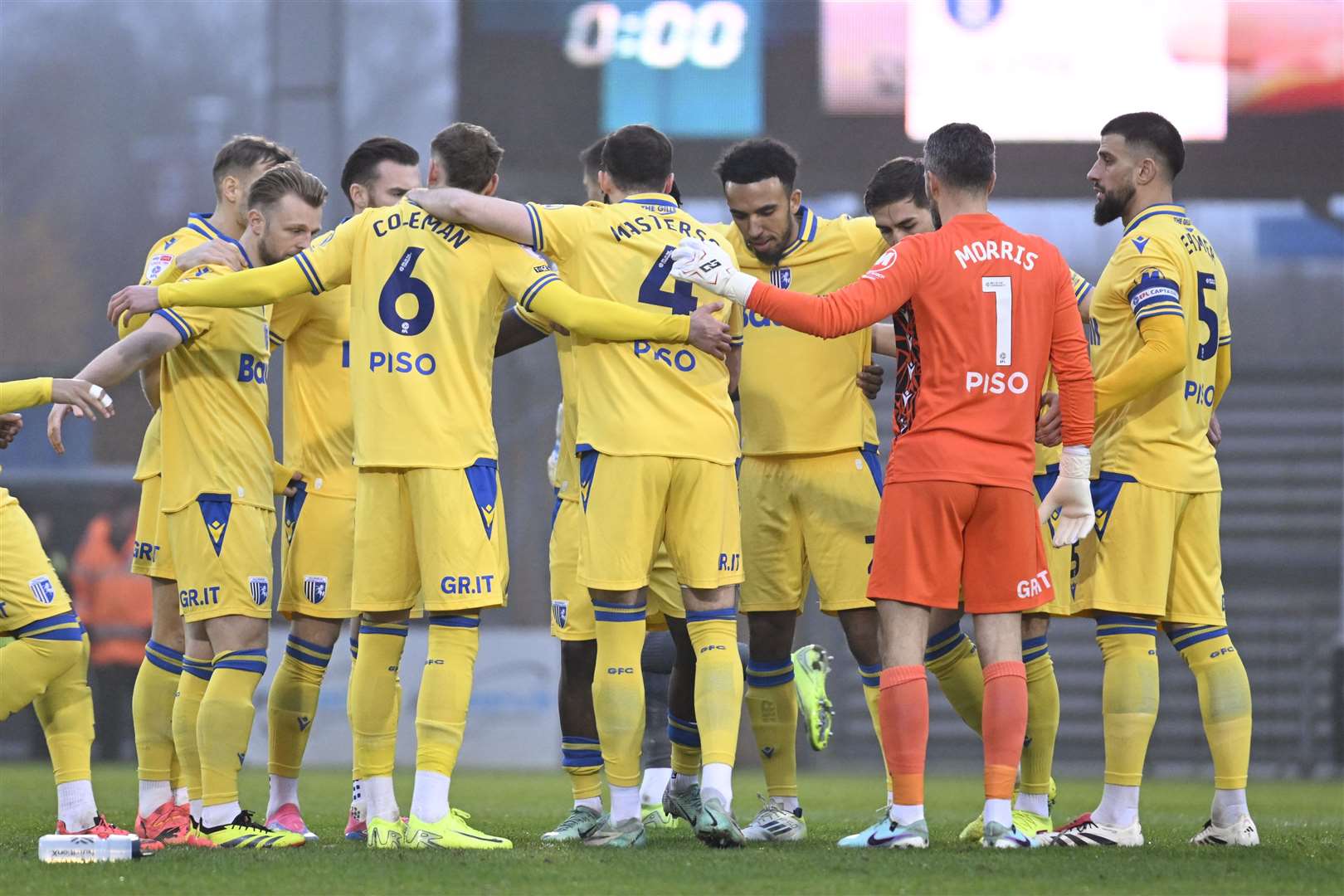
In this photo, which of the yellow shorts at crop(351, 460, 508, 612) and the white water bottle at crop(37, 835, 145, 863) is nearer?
the white water bottle at crop(37, 835, 145, 863)

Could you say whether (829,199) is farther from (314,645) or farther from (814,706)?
(314,645)

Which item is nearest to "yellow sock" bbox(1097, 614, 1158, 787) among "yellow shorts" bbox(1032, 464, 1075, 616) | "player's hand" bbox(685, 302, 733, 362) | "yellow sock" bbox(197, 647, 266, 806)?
"yellow shorts" bbox(1032, 464, 1075, 616)

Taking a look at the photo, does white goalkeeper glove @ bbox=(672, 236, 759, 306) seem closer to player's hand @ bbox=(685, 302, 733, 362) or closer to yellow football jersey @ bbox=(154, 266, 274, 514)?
player's hand @ bbox=(685, 302, 733, 362)

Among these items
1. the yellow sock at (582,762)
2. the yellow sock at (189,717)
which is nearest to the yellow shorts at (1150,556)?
the yellow sock at (582,762)

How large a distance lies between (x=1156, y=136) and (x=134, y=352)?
3799 mm

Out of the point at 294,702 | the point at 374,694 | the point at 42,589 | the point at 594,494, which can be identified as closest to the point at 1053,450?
the point at 594,494

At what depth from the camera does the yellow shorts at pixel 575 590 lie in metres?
6.12

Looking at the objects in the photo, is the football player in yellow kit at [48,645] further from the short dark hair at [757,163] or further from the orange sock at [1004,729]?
the orange sock at [1004,729]

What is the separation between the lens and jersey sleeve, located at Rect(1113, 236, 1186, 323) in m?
5.75

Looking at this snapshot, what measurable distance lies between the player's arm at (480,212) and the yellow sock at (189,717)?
1.88 metres

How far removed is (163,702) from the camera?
616 centimetres

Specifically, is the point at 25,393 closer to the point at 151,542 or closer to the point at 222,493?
the point at 222,493

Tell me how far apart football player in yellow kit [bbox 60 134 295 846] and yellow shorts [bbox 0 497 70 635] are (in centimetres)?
48

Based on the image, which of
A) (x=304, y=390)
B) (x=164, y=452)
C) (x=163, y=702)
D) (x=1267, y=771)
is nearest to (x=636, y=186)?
(x=304, y=390)
